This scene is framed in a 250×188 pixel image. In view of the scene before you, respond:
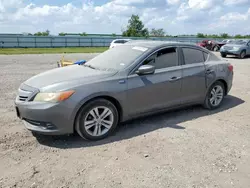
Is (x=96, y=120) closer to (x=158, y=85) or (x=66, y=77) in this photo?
(x=66, y=77)

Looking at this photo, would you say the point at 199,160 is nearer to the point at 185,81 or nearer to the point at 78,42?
the point at 185,81

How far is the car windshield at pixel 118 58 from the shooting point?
4.26 m

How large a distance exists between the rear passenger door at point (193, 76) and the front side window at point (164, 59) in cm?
25

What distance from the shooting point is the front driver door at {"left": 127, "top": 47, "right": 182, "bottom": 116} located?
411cm

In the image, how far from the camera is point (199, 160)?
3.32m

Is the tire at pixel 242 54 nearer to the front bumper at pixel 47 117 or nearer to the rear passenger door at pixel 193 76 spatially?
the rear passenger door at pixel 193 76

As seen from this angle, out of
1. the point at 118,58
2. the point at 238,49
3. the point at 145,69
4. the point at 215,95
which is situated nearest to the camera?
the point at 145,69

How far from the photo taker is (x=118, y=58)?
450 cm

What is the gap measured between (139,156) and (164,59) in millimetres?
2014

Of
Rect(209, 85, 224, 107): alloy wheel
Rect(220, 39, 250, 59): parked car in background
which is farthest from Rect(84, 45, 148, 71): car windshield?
Rect(220, 39, 250, 59): parked car in background

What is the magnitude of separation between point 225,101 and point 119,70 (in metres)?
3.42

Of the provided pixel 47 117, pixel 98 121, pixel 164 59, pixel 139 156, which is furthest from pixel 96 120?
pixel 164 59

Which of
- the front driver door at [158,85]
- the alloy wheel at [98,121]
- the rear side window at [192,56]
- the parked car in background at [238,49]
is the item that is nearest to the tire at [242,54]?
the parked car in background at [238,49]

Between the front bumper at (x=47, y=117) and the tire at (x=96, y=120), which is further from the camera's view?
the tire at (x=96, y=120)
